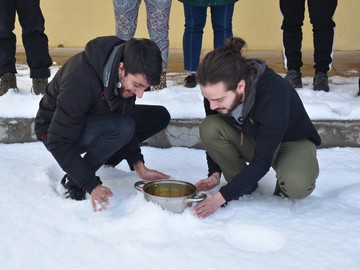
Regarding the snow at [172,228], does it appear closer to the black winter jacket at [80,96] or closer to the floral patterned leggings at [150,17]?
the black winter jacket at [80,96]

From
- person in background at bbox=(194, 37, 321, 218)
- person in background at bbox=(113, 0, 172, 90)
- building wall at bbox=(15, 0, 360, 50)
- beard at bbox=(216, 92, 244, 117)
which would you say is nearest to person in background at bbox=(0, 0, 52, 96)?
person in background at bbox=(113, 0, 172, 90)

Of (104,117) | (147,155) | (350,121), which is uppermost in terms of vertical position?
(104,117)

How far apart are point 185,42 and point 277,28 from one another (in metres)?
1.66

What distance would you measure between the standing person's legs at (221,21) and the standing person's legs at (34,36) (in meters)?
1.02

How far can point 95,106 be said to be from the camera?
2133 millimetres

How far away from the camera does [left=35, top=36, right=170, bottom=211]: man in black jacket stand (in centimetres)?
192

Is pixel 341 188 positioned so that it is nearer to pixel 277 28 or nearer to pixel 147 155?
→ pixel 147 155

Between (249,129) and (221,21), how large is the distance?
1359 millimetres

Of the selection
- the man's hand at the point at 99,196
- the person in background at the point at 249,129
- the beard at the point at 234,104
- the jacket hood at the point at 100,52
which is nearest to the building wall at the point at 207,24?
the person in background at the point at 249,129

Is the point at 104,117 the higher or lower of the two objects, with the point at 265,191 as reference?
higher

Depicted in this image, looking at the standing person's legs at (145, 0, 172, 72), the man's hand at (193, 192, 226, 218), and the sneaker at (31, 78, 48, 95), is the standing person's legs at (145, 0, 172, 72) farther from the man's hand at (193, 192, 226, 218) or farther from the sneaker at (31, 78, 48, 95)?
the man's hand at (193, 192, 226, 218)

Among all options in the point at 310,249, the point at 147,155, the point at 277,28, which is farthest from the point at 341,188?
the point at 277,28

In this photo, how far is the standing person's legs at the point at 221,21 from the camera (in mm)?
3225

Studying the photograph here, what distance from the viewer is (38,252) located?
1.80m
